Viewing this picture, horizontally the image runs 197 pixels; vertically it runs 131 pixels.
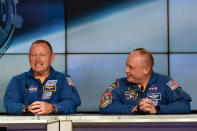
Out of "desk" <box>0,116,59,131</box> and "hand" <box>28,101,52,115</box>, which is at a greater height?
"desk" <box>0,116,59,131</box>

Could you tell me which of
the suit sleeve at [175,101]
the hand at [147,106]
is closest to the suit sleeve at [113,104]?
the hand at [147,106]

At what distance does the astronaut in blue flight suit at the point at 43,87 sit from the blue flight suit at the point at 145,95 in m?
0.24

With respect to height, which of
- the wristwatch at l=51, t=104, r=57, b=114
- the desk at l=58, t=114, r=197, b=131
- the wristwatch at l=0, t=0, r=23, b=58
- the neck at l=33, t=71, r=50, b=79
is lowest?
the wristwatch at l=51, t=104, r=57, b=114

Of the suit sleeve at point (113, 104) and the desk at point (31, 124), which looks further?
the suit sleeve at point (113, 104)

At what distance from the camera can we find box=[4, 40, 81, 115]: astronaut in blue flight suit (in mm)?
2367

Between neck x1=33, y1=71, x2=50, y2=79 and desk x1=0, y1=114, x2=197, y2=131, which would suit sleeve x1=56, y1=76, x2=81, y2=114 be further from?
desk x1=0, y1=114, x2=197, y2=131

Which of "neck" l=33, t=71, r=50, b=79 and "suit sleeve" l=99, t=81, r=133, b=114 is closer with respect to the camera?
"suit sleeve" l=99, t=81, r=133, b=114

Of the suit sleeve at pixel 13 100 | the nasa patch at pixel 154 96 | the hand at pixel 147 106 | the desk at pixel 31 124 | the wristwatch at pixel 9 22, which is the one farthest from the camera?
the wristwatch at pixel 9 22

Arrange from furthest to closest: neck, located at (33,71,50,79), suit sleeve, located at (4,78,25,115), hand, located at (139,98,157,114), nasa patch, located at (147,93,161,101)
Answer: neck, located at (33,71,50,79)
nasa patch, located at (147,93,161,101)
suit sleeve, located at (4,78,25,115)
hand, located at (139,98,157,114)

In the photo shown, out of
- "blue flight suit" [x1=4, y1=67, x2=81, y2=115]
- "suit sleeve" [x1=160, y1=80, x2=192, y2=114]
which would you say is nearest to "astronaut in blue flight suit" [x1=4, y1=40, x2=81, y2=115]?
"blue flight suit" [x1=4, y1=67, x2=81, y2=115]

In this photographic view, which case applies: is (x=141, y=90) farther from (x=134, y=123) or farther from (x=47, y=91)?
(x=134, y=123)

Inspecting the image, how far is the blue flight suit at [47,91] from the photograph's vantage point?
2363 millimetres

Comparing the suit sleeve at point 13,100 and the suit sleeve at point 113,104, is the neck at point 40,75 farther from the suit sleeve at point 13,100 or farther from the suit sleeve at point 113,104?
the suit sleeve at point 113,104

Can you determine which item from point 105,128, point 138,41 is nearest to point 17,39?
point 138,41
